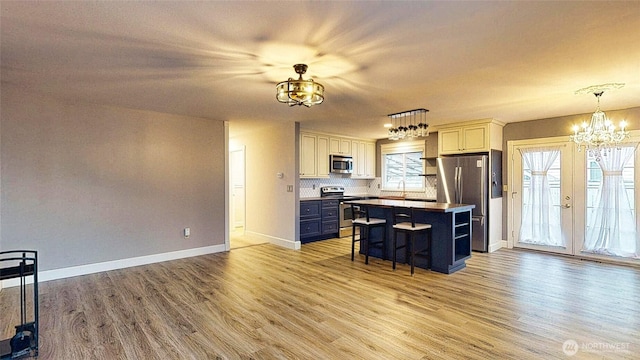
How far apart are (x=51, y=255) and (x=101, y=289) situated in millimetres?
1039

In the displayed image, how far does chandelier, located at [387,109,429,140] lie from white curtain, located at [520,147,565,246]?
2127mm

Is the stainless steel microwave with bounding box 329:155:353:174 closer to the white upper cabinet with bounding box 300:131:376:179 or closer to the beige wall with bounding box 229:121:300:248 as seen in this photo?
the white upper cabinet with bounding box 300:131:376:179

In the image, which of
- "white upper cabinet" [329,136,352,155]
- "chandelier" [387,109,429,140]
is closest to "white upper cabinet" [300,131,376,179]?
"white upper cabinet" [329,136,352,155]

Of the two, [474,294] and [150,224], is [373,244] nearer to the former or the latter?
[474,294]

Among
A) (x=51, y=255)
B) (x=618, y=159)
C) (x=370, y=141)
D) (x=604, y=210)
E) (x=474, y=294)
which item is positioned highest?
(x=370, y=141)

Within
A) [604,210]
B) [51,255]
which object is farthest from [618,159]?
[51,255]

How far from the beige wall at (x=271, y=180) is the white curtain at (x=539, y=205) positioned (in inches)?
165

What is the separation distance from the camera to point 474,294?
3.46 m

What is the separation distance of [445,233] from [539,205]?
246 centimetres

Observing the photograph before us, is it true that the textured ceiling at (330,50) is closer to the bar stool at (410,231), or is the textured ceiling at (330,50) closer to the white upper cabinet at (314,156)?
the bar stool at (410,231)

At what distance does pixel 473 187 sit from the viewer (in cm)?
550

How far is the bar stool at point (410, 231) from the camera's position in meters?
4.18

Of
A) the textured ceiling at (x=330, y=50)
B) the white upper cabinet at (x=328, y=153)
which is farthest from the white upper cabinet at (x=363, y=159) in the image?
the textured ceiling at (x=330, y=50)

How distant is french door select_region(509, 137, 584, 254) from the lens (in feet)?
16.9
